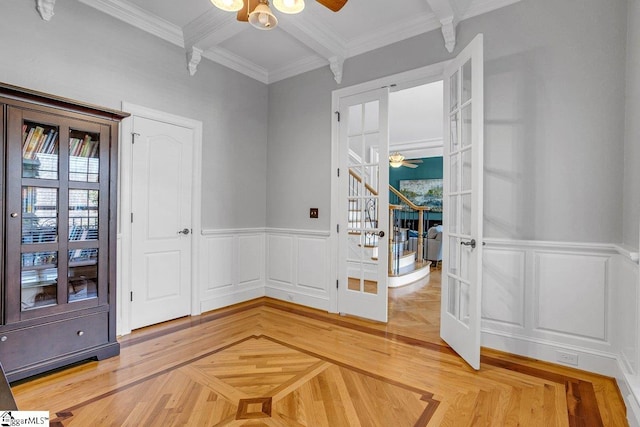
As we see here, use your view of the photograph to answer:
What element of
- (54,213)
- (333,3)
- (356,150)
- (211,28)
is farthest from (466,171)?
(54,213)

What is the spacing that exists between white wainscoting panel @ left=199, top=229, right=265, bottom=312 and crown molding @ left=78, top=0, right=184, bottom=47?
2043 millimetres

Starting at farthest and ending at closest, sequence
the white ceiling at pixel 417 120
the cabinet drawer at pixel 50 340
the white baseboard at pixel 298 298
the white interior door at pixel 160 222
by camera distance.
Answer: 1. the white ceiling at pixel 417 120
2. the white baseboard at pixel 298 298
3. the white interior door at pixel 160 222
4. the cabinet drawer at pixel 50 340

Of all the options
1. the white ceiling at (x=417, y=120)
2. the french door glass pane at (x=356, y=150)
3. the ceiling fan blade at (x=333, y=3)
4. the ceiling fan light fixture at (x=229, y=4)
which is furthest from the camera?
the white ceiling at (x=417, y=120)

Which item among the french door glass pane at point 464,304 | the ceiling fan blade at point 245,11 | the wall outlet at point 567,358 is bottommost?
the wall outlet at point 567,358

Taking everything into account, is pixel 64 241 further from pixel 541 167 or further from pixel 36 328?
pixel 541 167

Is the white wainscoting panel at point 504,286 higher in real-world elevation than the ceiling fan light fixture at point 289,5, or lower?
lower

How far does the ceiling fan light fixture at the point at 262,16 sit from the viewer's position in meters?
1.89

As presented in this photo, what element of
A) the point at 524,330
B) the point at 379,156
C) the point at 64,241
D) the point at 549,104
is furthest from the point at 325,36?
the point at 524,330

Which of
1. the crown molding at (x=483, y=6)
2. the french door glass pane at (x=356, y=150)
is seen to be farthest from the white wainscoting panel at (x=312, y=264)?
the crown molding at (x=483, y=6)

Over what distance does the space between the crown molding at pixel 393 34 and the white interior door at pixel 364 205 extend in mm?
479

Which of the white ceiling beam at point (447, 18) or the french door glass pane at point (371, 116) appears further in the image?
the french door glass pane at point (371, 116)

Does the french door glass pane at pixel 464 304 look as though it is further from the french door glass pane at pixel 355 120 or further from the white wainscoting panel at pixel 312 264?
the french door glass pane at pixel 355 120

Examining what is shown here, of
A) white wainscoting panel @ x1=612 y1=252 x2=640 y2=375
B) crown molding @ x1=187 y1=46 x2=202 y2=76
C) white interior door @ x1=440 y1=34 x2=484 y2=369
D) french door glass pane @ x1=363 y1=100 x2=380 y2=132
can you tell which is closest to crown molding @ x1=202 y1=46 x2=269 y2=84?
crown molding @ x1=187 y1=46 x2=202 y2=76

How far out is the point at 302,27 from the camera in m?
3.17
